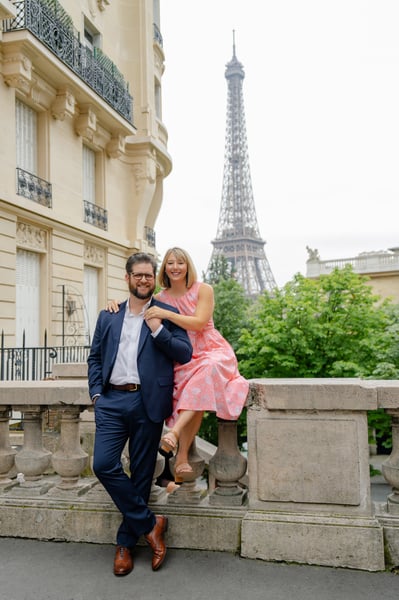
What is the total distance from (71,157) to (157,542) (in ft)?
45.0

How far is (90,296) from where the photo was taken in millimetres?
16719

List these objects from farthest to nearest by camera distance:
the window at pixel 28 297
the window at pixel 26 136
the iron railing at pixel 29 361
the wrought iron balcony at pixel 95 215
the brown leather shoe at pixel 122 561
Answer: the wrought iron balcony at pixel 95 215 → the window at pixel 26 136 → the window at pixel 28 297 → the iron railing at pixel 29 361 → the brown leather shoe at pixel 122 561

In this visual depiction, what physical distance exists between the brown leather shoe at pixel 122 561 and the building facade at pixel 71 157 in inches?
A: 351

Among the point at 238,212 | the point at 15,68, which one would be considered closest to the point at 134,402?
the point at 15,68

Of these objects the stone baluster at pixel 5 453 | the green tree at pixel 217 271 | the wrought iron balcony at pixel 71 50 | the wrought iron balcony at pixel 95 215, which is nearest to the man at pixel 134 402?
the stone baluster at pixel 5 453

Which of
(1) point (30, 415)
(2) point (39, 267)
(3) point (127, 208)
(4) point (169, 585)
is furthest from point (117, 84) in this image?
(4) point (169, 585)

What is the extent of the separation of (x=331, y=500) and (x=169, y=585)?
3.75ft

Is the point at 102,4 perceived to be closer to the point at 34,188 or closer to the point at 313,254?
the point at 34,188

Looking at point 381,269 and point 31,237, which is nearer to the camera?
point 31,237

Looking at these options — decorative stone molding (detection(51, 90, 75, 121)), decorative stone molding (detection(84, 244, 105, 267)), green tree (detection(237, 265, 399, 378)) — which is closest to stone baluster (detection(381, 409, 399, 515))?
decorative stone molding (detection(51, 90, 75, 121))

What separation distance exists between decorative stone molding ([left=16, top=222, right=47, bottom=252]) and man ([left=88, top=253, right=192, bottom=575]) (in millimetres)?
10384

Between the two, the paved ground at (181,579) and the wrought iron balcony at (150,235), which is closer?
the paved ground at (181,579)

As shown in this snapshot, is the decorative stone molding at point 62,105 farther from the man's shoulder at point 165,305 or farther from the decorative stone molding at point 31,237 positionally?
the man's shoulder at point 165,305

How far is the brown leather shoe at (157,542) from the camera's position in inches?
128
